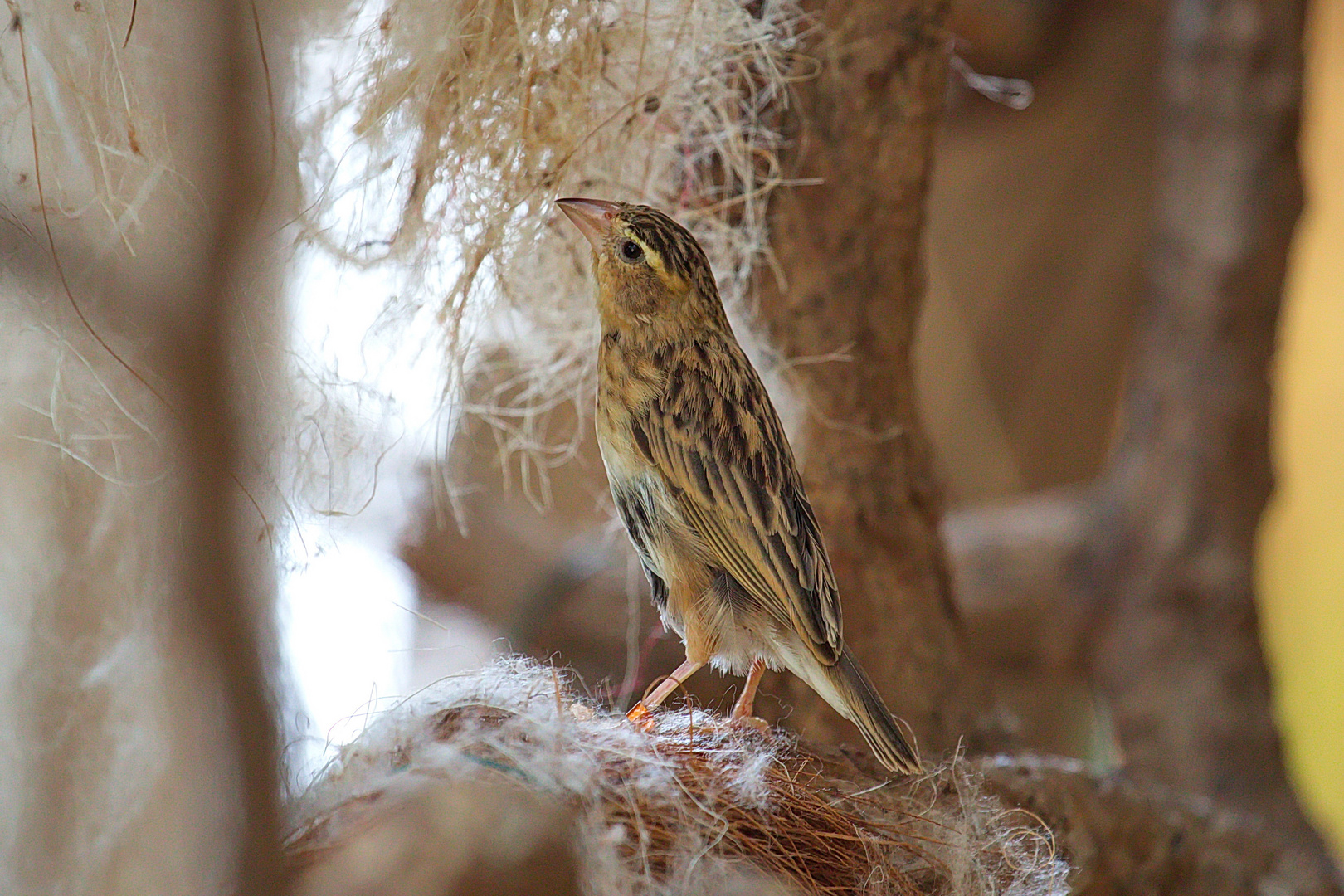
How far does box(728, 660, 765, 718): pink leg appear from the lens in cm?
172

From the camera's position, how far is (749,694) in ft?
5.80

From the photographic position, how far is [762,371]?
7.80 feet

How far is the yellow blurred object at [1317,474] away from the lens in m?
5.15

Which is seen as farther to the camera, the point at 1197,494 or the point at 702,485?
the point at 1197,494

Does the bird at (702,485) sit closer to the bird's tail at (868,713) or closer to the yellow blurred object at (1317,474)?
the bird's tail at (868,713)

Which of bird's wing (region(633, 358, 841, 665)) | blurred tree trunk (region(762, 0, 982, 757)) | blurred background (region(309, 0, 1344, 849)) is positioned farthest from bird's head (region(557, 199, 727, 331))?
blurred background (region(309, 0, 1344, 849))

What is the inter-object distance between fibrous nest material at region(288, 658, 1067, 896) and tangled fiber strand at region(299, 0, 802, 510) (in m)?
0.75

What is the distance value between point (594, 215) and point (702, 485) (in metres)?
0.49

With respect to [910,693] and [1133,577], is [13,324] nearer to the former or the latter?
[910,693]

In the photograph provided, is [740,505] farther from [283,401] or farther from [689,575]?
[283,401]

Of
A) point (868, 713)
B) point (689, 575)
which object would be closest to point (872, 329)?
point (689, 575)

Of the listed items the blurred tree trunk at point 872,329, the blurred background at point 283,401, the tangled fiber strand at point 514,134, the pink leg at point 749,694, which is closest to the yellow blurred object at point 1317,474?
the blurred background at point 283,401

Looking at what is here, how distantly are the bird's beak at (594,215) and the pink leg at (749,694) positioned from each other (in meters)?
0.75

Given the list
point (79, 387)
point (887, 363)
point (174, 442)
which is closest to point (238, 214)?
point (174, 442)
